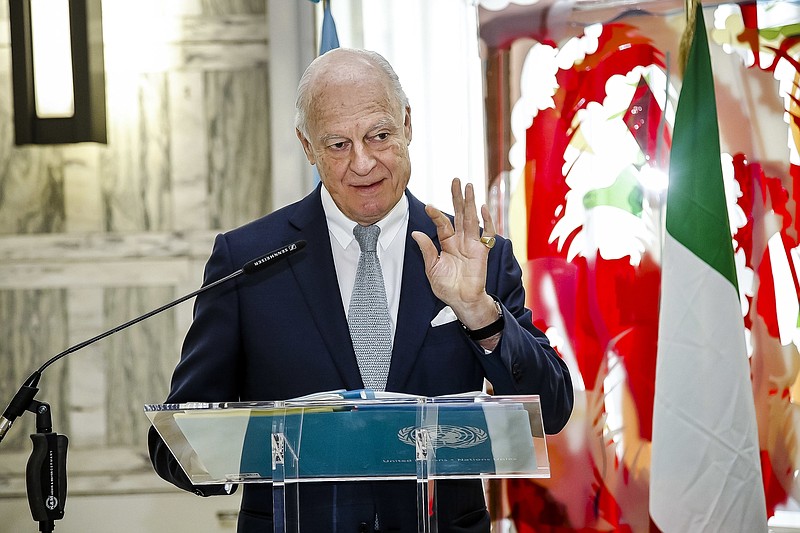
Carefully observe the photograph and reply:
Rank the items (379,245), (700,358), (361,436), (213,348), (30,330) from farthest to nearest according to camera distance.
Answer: (30,330), (700,358), (379,245), (213,348), (361,436)

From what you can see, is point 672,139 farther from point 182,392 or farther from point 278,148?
point 182,392

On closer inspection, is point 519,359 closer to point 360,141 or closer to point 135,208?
point 360,141

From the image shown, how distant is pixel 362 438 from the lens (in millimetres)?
1604

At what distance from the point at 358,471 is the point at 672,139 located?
6.15 feet

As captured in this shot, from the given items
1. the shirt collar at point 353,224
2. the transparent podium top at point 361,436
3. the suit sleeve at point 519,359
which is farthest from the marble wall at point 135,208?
the transparent podium top at point 361,436

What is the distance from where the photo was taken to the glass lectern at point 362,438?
5.14 feet

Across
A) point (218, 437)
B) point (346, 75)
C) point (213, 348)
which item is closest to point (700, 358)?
point (346, 75)

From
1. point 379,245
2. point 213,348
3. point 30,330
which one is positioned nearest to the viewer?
point 213,348

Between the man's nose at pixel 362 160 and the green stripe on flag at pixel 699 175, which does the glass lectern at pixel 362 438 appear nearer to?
the man's nose at pixel 362 160

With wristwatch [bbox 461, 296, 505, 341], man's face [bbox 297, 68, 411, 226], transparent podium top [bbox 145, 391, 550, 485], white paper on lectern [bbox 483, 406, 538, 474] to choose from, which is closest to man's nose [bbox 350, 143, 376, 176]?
man's face [bbox 297, 68, 411, 226]

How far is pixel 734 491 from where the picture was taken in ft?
9.45

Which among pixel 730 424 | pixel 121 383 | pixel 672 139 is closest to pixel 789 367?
pixel 730 424

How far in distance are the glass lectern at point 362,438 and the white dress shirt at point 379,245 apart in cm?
65

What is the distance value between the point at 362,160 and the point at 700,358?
4.38 feet
